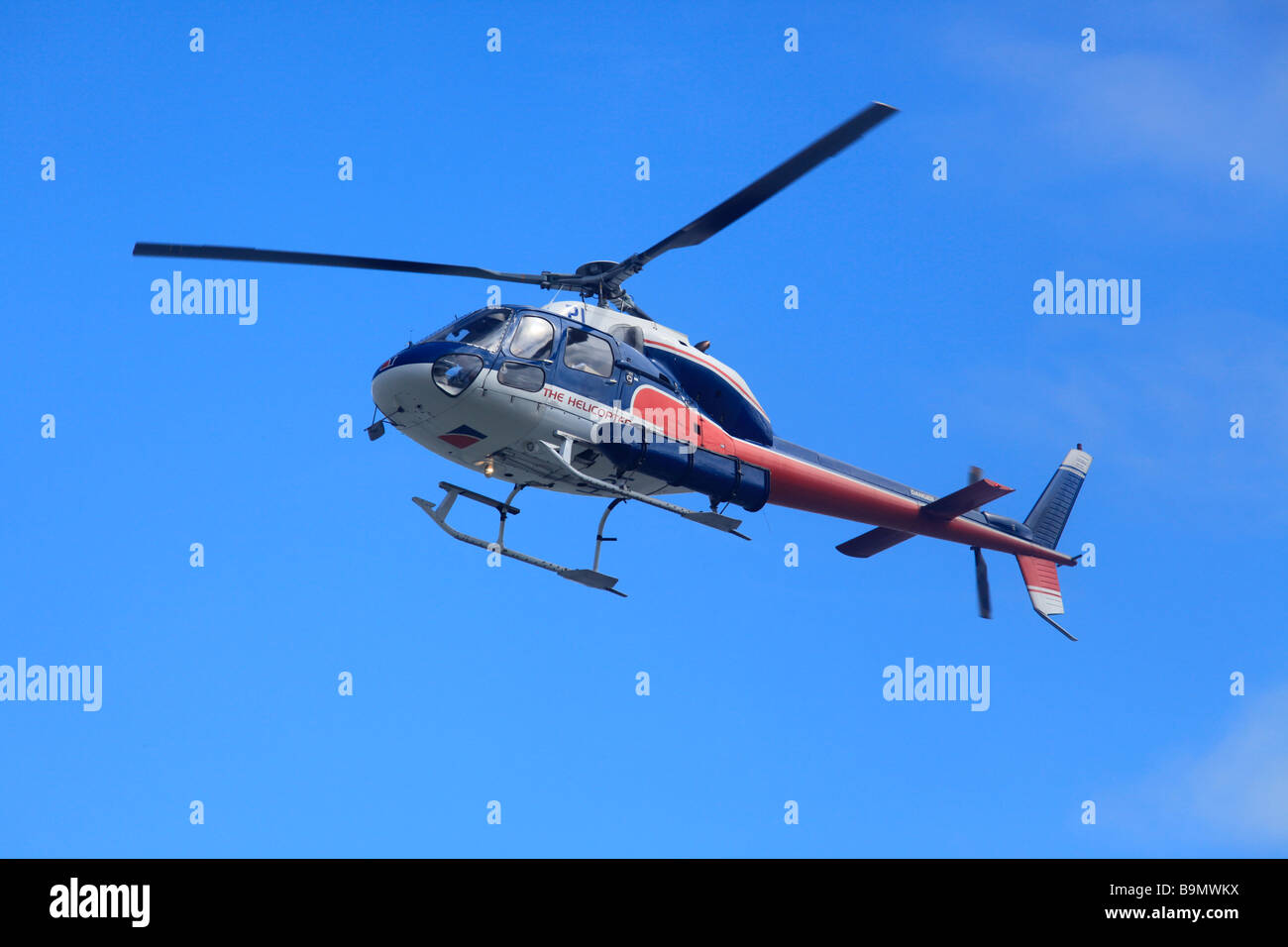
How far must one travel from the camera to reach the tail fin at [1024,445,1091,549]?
29333mm

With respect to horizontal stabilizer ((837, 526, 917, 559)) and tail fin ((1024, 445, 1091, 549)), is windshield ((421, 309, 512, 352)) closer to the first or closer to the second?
horizontal stabilizer ((837, 526, 917, 559))

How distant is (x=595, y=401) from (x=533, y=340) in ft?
4.37

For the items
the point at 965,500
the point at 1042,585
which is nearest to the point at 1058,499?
the point at 1042,585

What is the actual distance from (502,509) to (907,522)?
8.24m

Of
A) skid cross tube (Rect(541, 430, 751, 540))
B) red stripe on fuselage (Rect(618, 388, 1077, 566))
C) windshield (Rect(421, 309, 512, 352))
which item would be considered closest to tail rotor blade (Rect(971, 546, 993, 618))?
red stripe on fuselage (Rect(618, 388, 1077, 566))

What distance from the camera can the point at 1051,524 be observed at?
29.5 m

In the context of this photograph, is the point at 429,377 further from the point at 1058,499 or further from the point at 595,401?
the point at 1058,499

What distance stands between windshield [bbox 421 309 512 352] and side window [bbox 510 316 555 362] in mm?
240

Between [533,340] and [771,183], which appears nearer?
[771,183]

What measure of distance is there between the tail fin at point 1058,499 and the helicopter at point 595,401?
4.38m

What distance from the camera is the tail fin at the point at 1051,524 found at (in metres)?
28.5

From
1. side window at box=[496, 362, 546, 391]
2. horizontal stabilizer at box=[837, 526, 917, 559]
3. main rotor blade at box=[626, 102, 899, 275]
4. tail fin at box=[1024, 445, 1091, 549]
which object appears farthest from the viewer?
tail fin at box=[1024, 445, 1091, 549]

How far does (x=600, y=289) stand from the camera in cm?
2369
